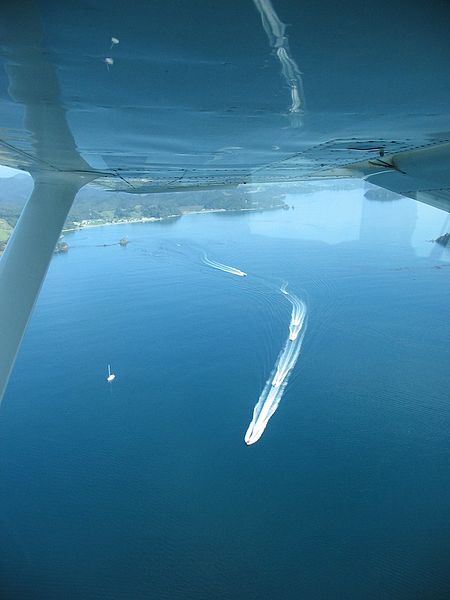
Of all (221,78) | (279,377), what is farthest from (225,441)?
(221,78)

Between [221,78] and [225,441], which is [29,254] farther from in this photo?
[225,441]

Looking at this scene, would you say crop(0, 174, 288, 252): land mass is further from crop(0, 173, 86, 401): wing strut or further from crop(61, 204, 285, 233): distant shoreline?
crop(0, 173, 86, 401): wing strut

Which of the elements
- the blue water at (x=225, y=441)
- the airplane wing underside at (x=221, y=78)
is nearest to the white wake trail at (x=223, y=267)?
the blue water at (x=225, y=441)

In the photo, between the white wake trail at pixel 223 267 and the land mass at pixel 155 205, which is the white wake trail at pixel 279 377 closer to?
the white wake trail at pixel 223 267

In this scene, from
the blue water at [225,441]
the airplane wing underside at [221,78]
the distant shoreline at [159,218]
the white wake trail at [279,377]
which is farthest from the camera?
the distant shoreline at [159,218]

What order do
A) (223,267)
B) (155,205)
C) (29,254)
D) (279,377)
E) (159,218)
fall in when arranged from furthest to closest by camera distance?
(155,205)
(159,218)
(223,267)
(279,377)
(29,254)

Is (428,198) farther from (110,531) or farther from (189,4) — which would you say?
(110,531)
